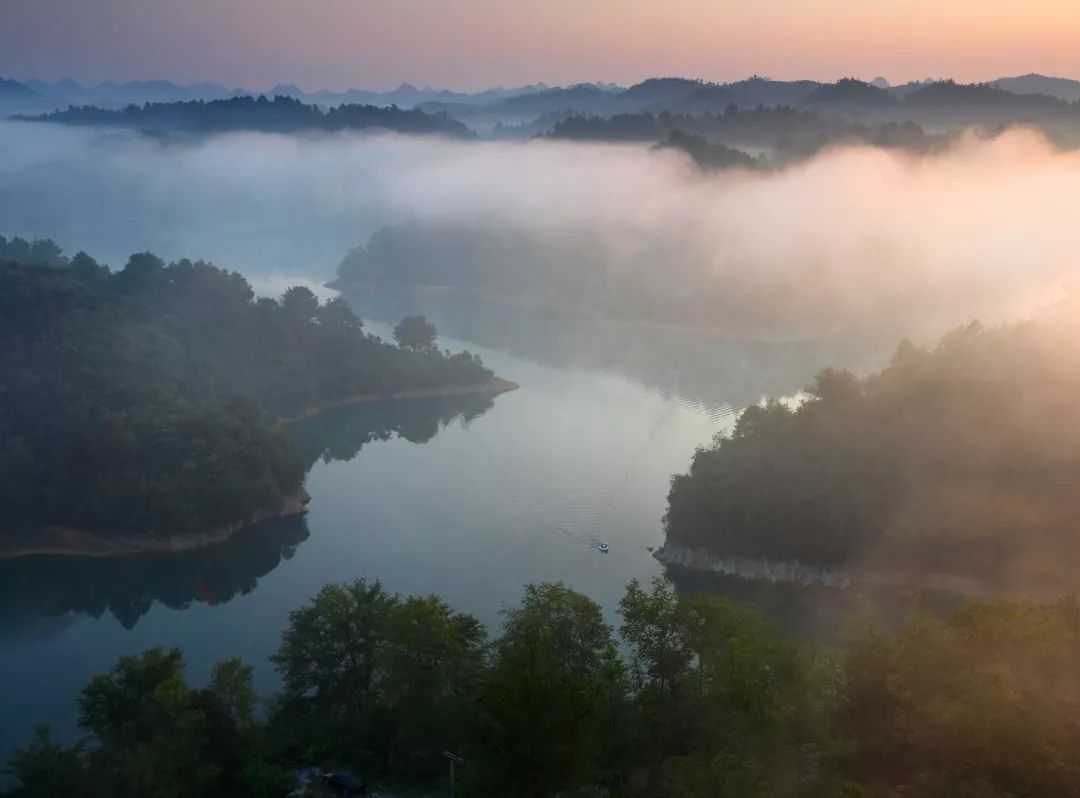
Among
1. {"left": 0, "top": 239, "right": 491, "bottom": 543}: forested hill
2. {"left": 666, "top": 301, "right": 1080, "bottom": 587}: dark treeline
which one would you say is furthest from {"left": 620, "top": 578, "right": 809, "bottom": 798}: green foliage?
{"left": 0, "top": 239, "right": 491, "bottom": 543}: forested hill

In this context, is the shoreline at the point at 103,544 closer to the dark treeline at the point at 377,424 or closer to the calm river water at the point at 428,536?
the calm river water at the point at 428,536

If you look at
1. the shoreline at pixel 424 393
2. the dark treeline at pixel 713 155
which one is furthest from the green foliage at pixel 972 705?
the dark treeline at pixel 713 155

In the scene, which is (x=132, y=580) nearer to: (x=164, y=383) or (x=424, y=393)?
(x=164, y=383)

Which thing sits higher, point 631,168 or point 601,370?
point 631,168

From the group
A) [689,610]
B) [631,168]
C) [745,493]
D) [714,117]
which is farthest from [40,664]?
[714,117]

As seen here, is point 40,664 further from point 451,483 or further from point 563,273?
point 563,273

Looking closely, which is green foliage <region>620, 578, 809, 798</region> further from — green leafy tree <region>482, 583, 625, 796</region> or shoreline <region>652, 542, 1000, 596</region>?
shoreline <region>652, 542, 1000, 596</region>

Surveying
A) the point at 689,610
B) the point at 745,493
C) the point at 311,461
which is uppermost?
the point at 689,610
